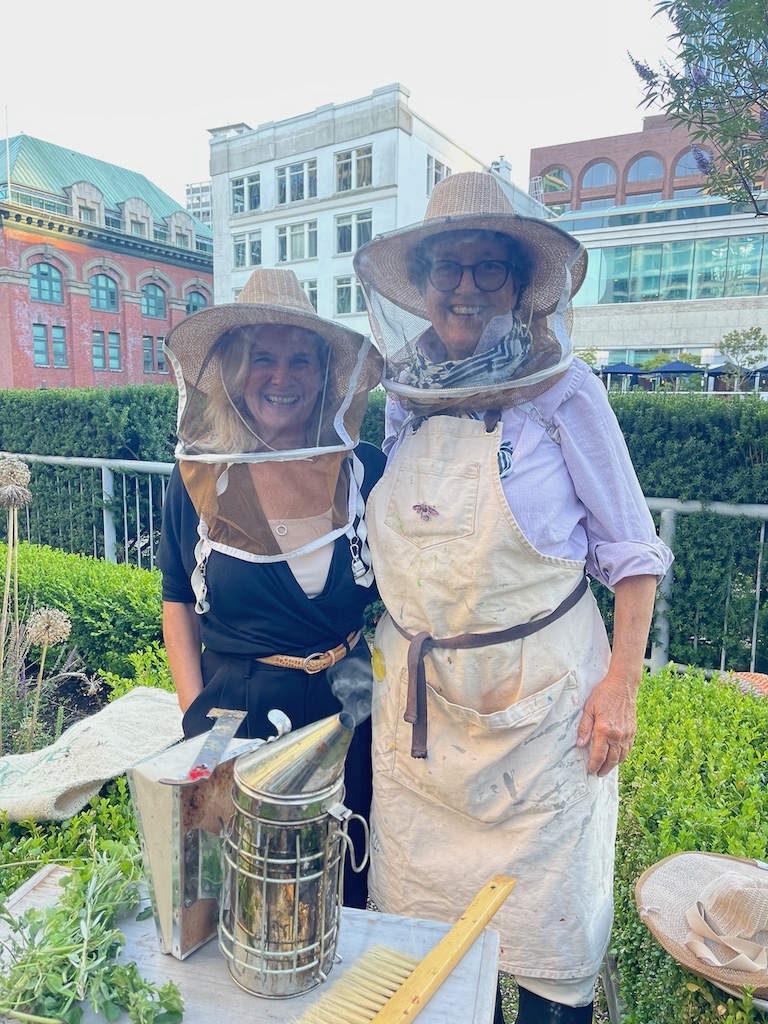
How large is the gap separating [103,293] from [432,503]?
44965mm

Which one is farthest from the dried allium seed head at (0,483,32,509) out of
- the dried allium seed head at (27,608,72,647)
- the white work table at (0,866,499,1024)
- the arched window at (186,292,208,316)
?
the arched window at (186,292,208,316)

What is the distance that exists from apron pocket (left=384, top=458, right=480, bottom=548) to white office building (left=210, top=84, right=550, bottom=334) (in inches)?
1169

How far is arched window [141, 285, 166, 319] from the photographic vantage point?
4447cm

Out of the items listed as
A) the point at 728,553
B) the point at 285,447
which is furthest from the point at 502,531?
the point at 728,553

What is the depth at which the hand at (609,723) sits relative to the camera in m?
1.76

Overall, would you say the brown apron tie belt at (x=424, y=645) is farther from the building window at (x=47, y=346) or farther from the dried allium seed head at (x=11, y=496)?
the building window at (x=47, y=346)

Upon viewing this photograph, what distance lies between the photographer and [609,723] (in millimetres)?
1758

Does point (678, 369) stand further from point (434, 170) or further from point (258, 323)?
point (258, 323)

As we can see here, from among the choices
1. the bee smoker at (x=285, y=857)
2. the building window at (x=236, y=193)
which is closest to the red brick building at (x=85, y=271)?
the building window at (x=236, y=193)

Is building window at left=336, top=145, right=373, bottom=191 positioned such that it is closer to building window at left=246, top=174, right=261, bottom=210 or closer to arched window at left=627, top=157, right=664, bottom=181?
building window at left=246, top=174, right=261, bottom=210

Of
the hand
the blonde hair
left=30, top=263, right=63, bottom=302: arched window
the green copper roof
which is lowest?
the hand

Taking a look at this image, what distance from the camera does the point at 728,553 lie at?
14.3 feet

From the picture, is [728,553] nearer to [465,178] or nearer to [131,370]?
[465,178]

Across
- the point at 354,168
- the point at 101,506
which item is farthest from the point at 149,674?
the point at 354,168
